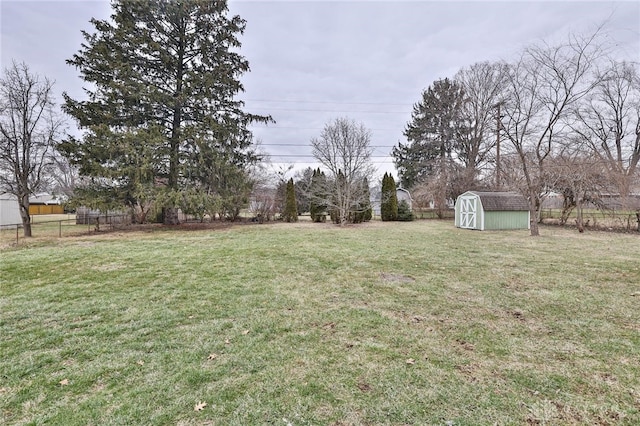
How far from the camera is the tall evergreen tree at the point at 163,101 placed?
12.8 meters

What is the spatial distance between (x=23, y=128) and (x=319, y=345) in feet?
46.3

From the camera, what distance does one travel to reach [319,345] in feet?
9.81

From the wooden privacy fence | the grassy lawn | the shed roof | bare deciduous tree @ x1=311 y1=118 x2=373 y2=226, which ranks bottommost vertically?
the grassy lawn

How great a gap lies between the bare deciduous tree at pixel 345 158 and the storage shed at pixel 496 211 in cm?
581

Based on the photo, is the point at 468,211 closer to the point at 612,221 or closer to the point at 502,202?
the point at 502,202

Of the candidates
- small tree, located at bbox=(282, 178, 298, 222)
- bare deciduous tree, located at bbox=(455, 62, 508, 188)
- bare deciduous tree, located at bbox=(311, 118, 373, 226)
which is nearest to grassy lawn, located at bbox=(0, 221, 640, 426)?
bare deciduous tree, located at bbox=(311, 118, 373, 226)

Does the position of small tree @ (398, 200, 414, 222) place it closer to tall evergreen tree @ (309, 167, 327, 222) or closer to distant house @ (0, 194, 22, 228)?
tall evergreen tree @ (309, 167, 327, 222)

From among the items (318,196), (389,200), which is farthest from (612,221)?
(318,196)

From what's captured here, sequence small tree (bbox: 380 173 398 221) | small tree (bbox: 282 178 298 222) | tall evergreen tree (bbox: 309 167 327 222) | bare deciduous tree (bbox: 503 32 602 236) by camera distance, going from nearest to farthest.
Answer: bare deciduous tree (bbox: 503 32 602 236) → tall evergreen tree (bbox: 309 167 327 222) → small tree (bbox: 282 178 298 222) → small tree (bbox: 380 173 398 221)

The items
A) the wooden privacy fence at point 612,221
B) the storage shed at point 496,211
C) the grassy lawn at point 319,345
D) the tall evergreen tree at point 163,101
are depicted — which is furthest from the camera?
the storage shed at point 496,211

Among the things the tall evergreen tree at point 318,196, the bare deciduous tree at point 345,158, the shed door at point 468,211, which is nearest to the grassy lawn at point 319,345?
the shed door at point 468,211

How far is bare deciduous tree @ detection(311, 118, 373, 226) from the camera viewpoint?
17.7 meters

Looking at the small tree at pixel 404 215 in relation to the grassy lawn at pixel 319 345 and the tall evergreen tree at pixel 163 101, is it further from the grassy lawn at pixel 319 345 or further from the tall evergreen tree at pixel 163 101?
the grassy lawn at pixel 319 345

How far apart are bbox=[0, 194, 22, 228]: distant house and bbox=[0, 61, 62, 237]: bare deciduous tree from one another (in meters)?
6.53
